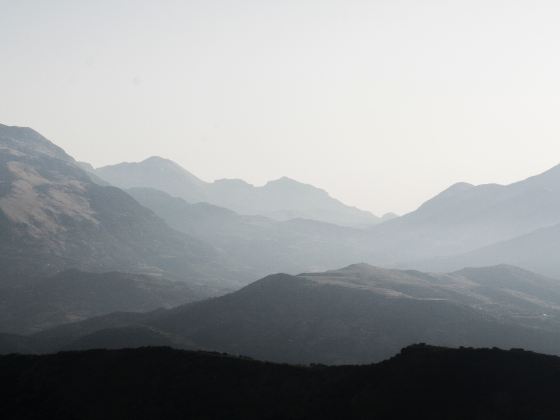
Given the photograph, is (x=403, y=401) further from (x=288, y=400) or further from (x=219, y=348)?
(x=219, y=348)

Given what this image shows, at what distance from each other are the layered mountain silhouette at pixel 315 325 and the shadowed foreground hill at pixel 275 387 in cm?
5269

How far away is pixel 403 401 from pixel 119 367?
27877 millimetres

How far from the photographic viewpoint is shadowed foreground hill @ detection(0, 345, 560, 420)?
1599 inches

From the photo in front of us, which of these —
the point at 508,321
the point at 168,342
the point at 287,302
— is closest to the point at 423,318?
the point at 508,321

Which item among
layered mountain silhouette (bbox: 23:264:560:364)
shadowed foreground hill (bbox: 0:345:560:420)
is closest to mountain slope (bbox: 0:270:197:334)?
layered mountain silhouette (bbox: 23:264:560:364)

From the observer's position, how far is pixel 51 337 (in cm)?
12988

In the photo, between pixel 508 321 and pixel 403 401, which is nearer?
pixel 403 401

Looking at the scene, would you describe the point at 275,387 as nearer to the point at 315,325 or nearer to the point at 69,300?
the point at 315,325

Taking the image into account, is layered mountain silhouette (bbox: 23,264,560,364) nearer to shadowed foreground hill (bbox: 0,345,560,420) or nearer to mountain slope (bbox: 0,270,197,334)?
mountain slope (bbox: 0,270,197,334)

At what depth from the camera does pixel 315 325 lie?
131875 mm

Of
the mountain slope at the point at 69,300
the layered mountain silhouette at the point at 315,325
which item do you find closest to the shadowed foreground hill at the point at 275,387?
the layered mountain silhouette at the point at 315,325

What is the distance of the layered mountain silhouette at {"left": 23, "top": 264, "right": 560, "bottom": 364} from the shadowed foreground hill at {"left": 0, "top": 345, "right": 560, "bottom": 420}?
173 ft

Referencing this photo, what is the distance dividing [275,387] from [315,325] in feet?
272

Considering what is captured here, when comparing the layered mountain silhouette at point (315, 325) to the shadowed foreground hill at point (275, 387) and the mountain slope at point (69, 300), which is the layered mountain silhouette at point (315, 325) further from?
the shadowed foreground hill at point (275, 387)
